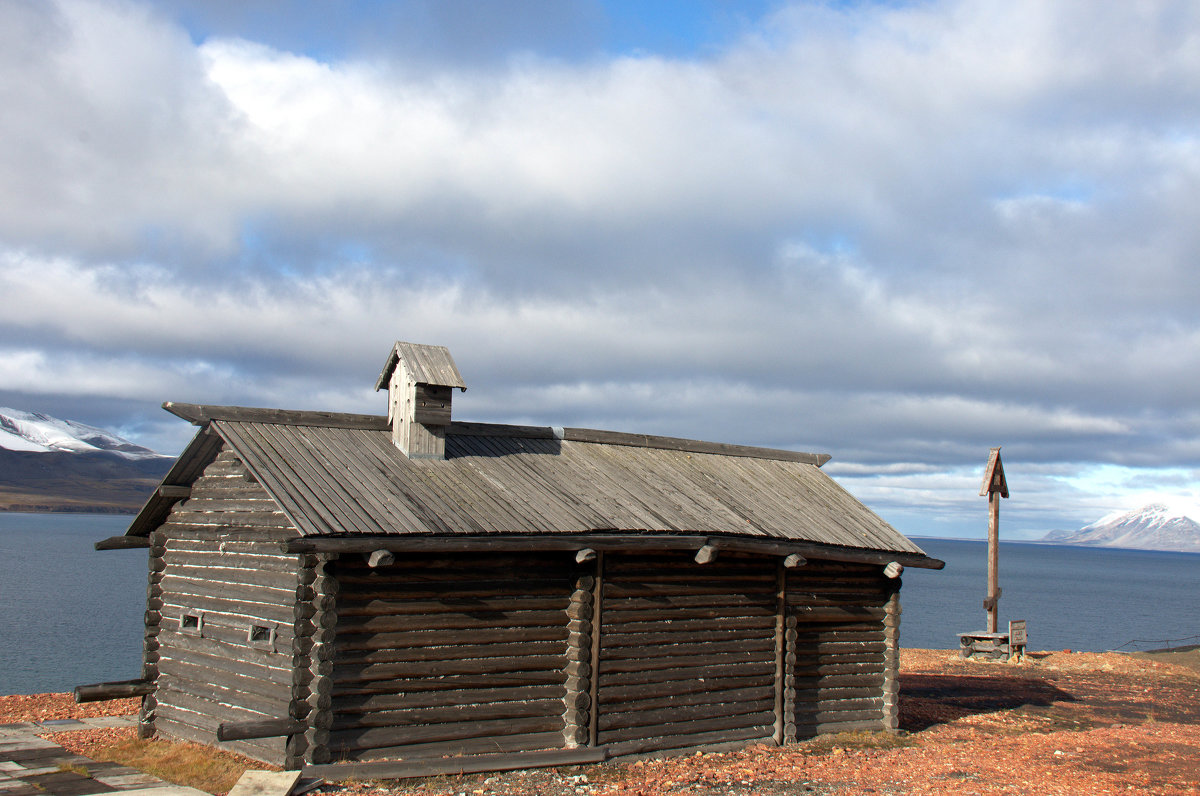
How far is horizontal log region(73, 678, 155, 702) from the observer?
15.0 meters

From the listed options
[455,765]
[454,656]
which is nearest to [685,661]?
[454,656]

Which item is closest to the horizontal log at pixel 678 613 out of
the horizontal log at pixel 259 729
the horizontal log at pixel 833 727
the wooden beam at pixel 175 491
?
the horizontal log at pixel 833 727

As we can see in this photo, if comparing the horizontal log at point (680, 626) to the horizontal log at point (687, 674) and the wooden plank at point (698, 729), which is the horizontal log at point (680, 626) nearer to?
the horizontal log at point (687, 674)

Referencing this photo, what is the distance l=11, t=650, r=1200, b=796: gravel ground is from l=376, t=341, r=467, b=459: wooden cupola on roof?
5.32m

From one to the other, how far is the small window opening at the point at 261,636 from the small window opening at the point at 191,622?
1539mm

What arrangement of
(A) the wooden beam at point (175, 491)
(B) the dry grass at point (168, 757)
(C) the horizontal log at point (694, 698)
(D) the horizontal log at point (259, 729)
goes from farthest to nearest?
(A) the wooden beam at point (175, 491) → (C) the horizontal log at point (694, 698) → (B) the dry grass at point (168, 757) → (D) the horizontal log at point (259, 729)

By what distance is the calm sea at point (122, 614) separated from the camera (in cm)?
3903

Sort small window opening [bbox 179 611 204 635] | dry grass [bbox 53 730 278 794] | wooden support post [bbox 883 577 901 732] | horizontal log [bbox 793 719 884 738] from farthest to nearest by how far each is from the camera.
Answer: wooden support post [bbox 883 577 901 732]
horizontal log [bbox 793 719 884 738]
small window opening [bbox 179 611 204 635]
dry grass [bbox 53 730 278 794]

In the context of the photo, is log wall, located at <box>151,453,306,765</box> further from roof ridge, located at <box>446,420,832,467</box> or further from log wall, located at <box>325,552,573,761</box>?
roof ridge, located at <box>446,420,832,467</box>

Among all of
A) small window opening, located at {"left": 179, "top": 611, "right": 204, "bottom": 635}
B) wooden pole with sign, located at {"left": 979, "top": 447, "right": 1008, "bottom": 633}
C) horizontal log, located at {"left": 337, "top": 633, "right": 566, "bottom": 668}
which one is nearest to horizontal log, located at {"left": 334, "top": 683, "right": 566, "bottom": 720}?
horizontal log, located at {"left": 337, "top": 633, "right": 566, "bottom": 668}

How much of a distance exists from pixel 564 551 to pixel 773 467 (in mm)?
8197

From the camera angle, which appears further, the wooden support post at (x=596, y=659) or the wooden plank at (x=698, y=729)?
the wooden plank at (x=698, y=729)

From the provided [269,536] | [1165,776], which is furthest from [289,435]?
[1165,776]

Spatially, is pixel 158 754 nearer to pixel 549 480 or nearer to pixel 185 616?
pixel 185 616
